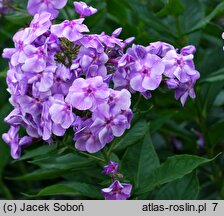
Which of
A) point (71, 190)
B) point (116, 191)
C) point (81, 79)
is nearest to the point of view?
point (81, 79)

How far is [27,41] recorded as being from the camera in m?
1.73

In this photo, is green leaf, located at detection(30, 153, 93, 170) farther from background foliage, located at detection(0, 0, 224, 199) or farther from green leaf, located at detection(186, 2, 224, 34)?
green leaf, located at detection(186, 2, 224, 34)

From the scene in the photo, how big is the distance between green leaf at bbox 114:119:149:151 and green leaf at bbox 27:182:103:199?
0.50 feet

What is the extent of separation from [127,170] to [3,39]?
1311mm

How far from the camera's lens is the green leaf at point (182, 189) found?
6.48ft

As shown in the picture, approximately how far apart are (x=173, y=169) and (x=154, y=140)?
1106mm

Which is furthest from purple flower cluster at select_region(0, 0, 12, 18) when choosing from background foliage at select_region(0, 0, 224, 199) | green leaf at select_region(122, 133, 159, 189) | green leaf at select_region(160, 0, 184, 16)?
green leaf at select_region(122, 133, 159, 189)

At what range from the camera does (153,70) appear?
170 centimetres

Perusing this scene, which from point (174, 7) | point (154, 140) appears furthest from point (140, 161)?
point (154, 140)

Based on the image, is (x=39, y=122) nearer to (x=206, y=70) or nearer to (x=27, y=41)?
(x=27, y=41)

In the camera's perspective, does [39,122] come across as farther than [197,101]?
No

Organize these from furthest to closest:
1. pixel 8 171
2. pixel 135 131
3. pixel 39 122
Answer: pixel 8 171, pixel 135 131, pixel 39 122

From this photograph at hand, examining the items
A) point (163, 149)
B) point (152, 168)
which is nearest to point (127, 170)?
point (152, 168)

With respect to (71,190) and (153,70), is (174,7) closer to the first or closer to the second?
(153,70)
